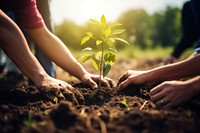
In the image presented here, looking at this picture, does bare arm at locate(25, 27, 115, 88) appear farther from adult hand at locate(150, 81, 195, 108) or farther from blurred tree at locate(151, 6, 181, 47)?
blurred tree at locate(151, 6, 181, 47)

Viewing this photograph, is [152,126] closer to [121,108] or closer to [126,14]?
[121,108]

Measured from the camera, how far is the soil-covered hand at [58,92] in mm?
2218

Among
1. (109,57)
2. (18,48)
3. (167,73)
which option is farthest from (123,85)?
(18,48)

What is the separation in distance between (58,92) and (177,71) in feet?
3.52

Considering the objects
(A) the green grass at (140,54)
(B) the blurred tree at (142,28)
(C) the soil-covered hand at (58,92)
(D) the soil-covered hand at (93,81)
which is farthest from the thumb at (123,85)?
(B) the blurred tree at (142,28)

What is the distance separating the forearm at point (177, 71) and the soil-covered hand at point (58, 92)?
68 centimetres

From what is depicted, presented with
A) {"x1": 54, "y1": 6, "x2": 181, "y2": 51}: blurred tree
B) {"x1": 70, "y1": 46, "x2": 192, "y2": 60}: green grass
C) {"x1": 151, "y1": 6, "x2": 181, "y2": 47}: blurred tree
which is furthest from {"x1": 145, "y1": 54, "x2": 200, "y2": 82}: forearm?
{"x1": 151, "y1": 6, "x2": 181, "y2": 47}: blurred tree

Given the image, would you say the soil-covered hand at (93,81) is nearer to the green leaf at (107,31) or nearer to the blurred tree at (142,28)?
the green leaf at (107,31)

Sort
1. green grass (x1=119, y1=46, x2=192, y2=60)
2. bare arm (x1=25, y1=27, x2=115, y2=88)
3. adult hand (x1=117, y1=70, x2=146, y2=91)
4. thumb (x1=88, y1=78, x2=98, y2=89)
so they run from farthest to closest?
1. green grass (x1=119, y1=46, x2=192, y2=60)
2. bare arm (x1=25, y1=27, x2=115, y2=88)
3. thumb (x1=88, y1=78, x2=98, y2=89)
4. adult hand (x1=117, y1=70, x2=146, y2=91)

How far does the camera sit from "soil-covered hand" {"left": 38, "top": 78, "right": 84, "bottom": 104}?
2.22 metres

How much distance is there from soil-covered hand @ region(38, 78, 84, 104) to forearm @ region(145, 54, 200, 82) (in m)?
0.68

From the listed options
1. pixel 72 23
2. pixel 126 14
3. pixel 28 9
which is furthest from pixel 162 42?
pixel 28 9

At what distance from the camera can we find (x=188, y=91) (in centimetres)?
196

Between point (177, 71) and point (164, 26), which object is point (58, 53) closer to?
point (177, 71)
